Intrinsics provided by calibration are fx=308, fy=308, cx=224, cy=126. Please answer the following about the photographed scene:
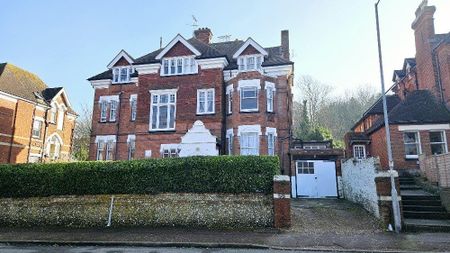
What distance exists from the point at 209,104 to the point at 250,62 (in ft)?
14.8

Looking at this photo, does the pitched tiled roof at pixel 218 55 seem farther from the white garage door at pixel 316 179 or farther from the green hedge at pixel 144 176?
the green hedge at pixel 144 176

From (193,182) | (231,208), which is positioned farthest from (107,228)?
(231,208)

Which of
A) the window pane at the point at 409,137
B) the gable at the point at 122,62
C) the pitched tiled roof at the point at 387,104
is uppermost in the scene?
the gable at the point at 122,62

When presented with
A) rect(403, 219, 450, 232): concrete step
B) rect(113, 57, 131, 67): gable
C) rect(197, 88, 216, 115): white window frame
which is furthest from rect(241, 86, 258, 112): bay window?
rect(403, 219, 450, 232): concrete step

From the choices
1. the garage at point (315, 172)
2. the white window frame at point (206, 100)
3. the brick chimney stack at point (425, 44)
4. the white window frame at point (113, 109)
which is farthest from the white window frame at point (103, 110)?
the brick chimney stack at point (425, 44)

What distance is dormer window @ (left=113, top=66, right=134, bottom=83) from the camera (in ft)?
91.7

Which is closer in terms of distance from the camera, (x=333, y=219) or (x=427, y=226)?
(x=427, y=226)

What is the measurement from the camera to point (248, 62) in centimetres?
2366

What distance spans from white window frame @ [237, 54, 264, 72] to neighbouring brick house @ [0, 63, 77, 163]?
930 inches

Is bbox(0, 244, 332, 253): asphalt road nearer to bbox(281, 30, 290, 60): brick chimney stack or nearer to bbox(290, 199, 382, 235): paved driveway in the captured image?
bbox(290, 199, 382, 235): paved driveway

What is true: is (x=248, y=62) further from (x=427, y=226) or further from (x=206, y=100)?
(x=427, y=226)

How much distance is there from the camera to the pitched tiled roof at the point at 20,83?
31312mm

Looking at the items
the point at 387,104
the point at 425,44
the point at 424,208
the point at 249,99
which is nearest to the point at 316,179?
the point at 249,99

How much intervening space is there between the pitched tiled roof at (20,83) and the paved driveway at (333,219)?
99.5 ft
